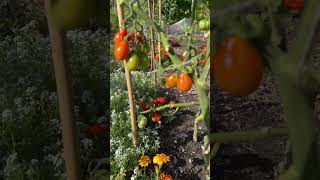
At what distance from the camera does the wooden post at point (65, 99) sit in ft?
2.19

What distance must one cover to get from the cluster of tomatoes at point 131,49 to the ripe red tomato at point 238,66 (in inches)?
17.9

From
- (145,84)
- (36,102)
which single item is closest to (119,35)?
(145,84)

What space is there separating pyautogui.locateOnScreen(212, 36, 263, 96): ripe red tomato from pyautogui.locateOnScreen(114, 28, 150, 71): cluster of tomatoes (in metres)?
0.45

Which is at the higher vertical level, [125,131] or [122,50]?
[122,50]

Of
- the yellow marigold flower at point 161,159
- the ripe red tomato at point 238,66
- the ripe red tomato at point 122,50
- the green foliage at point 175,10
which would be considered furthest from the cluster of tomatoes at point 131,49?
the ripe red tomato at point 238,66

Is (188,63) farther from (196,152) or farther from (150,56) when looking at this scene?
(196,152)

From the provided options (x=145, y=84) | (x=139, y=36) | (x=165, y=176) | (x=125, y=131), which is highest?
(x=139, y=36)

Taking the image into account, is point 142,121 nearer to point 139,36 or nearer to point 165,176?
point 165,176

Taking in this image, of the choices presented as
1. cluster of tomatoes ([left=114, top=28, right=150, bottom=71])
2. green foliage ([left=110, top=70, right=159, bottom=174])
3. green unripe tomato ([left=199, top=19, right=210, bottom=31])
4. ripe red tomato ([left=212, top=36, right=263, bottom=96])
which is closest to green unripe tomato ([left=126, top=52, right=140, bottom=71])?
cluster of tomatoes ([left=114, top=28, right=150, bottom=71])

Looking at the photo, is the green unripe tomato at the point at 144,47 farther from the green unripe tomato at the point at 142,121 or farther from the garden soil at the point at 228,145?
the green unripe tomato at the point at 142,121

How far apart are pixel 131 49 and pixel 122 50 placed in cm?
5

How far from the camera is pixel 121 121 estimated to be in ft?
3.84

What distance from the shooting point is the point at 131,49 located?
90cm

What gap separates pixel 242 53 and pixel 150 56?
27.4 inches
